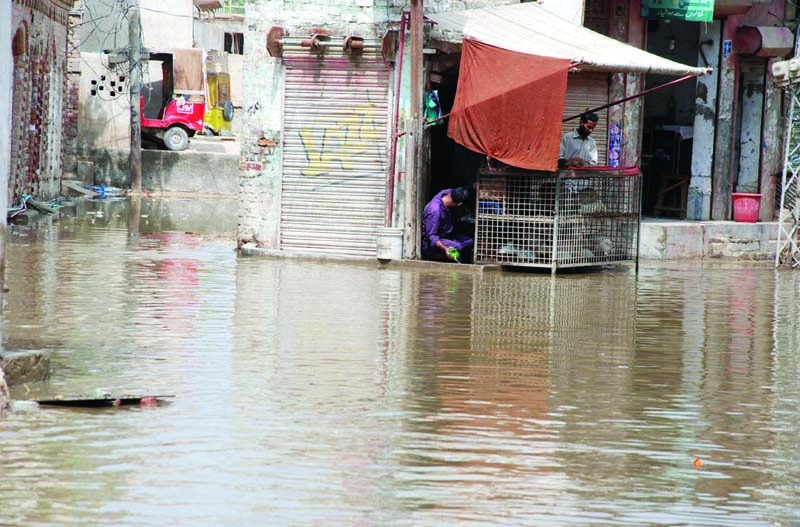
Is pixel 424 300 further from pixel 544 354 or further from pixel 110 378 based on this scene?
pixel 110 378

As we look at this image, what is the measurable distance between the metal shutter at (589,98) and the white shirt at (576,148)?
6.36 ft

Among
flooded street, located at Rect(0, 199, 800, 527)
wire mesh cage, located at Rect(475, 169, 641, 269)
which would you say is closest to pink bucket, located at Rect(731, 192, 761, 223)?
wire mesh cage, located at Rect(475, 169, 641, 269)

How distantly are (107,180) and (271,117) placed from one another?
1381 cm

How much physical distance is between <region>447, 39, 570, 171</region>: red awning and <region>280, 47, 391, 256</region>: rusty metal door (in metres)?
1.34

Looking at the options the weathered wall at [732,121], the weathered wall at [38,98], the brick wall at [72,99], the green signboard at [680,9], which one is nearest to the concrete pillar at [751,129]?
the weathered wall at [732,121]

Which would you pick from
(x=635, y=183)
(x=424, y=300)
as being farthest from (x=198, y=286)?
(x=635, y=183)

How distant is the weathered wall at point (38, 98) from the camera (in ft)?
68.1

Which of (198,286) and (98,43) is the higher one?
(98,43)

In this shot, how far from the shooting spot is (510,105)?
14.2 metres

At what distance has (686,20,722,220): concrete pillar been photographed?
63.9ft

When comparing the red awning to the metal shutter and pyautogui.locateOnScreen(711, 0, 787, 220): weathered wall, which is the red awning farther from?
pyautogui.locateOnScreen(711, 0, 787, 220): weathered wall

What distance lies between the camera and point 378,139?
1562 centimetres

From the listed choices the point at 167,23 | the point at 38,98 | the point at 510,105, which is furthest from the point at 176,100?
the point at 510,105

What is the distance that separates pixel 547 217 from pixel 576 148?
102 centimetres
